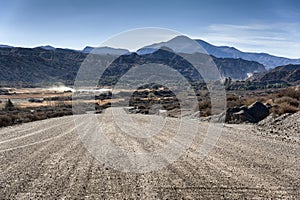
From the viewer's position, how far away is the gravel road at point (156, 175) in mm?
6363

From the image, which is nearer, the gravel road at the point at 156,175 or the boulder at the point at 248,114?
the gravel road at the point at 156,175

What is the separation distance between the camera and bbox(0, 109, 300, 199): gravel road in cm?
636

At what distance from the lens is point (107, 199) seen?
6.08 m

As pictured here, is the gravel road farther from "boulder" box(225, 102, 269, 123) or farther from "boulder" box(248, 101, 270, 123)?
"boulder" box(248, 101, 270, 123)

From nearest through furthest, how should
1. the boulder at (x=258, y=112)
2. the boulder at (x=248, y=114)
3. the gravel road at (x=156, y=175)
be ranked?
1. the gravel road at (x=156, y=175)
2. the boulder at (x=248, y=114)
3. the boulder at (x=258, y=112)

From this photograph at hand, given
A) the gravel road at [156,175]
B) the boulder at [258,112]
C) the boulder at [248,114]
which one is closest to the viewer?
the gravel road at [156,175]

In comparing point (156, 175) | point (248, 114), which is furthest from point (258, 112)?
point (156, 175)

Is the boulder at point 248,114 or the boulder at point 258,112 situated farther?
the boulder at point 258,112

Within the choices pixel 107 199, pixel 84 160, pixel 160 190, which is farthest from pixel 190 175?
pixel 84 160

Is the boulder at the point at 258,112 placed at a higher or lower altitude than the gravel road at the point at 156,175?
lower

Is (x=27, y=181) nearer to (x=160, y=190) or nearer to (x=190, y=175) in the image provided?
(x=160, y=190)

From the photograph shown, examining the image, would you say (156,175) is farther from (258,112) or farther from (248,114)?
(258,112)

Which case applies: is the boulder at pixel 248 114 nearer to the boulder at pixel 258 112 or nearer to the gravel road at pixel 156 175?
the boulder at pixel 258 112

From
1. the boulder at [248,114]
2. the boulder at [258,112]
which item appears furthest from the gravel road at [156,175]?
the boulder at [258,112]
